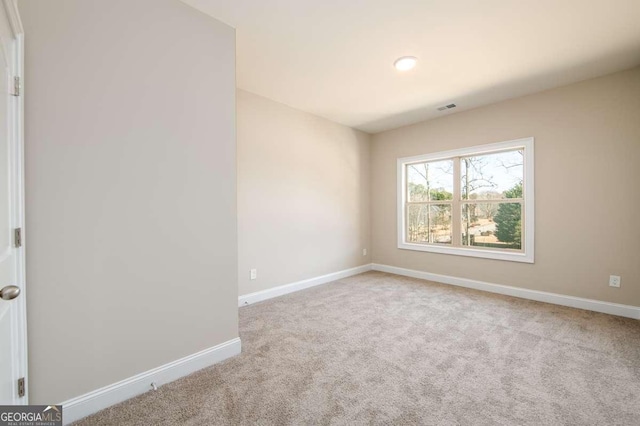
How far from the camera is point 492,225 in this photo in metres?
4.14

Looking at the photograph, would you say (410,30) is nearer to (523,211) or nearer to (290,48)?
(290,48)

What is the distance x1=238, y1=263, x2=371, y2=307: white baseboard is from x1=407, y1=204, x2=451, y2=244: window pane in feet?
3.69

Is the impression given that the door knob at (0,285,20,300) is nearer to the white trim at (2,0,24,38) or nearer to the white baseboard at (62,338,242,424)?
the white baseboard at (62,338,242,424)

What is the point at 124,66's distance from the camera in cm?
175

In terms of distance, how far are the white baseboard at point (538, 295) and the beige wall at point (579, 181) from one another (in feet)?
0.20

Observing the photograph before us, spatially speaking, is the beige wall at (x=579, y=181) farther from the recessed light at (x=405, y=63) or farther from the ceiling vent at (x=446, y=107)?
the recessed light at (x=405, y=63)

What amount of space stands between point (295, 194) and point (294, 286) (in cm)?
134

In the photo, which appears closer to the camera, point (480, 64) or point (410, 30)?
point (410, 30)

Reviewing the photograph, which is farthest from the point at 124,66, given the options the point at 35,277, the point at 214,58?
the point at 35,277

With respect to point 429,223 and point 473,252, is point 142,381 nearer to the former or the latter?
point 473,252

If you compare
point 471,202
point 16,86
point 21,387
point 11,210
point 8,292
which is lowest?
point 21,387

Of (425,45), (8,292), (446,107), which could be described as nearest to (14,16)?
(8,292)

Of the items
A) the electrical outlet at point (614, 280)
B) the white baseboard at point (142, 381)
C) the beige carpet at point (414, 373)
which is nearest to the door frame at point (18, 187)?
the white baseboard at point (142, 381)

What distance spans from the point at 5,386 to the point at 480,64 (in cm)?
415
